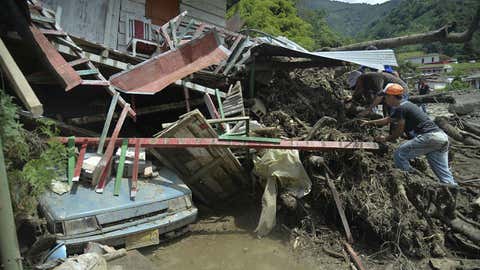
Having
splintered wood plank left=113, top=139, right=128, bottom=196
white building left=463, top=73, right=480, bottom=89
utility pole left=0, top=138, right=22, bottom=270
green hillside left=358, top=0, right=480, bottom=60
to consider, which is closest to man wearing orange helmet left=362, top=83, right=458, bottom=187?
splintered wood plank left=113, top=139, right=128, bottom=196

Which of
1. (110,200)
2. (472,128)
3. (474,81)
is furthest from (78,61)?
(474,81)

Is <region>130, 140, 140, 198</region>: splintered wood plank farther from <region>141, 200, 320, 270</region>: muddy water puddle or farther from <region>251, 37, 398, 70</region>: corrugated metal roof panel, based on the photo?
<region>251, 37, 398, 70</region>: corrugated metal roof panel

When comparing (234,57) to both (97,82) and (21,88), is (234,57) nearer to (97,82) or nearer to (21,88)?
(97,82)

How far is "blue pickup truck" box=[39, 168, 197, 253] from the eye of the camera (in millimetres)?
3264

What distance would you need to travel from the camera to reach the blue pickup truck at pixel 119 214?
10.7ft

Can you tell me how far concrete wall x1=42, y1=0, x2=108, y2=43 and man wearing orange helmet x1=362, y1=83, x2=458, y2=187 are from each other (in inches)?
301

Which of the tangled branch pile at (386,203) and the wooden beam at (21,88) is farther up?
the wooden beam at (21,88)

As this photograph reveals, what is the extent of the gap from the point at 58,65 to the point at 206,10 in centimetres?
759

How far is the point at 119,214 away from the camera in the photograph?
358 cm

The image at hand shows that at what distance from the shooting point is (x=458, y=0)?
69.8 m

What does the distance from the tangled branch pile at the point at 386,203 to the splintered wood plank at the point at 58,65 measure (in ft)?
11.6

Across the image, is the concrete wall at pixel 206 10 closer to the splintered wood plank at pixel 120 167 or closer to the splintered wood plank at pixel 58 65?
the splintered wood plank at pixel 58 65

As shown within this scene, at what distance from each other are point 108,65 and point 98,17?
4333 millimetres

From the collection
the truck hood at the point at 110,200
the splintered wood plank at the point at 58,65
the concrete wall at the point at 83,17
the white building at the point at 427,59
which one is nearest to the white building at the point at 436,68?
the white building at the point at 427,59
